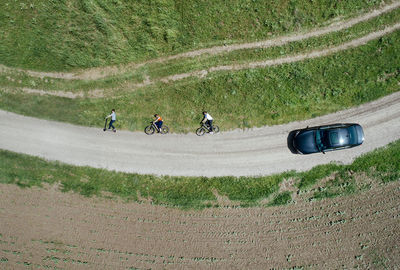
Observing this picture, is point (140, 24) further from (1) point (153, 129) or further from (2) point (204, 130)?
(2) point (204, 130)

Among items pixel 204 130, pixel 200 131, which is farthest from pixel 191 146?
pixel 204 130

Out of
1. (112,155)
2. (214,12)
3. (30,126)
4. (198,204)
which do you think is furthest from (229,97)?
(30,126)

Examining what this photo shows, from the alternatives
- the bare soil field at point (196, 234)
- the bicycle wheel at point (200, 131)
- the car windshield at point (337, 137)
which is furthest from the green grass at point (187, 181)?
the bicycle wheel at point (200, 131)

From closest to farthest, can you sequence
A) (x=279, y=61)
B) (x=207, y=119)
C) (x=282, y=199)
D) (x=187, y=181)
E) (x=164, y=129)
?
(x=207, y=119) < (x=282, y=199) < (x=279, y=61) < (x=187, y=181) < (x=164, y=129)

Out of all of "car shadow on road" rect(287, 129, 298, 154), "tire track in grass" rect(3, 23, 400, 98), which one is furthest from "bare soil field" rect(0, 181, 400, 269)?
"tire track in grass" rect(3, 23, 400, 98)

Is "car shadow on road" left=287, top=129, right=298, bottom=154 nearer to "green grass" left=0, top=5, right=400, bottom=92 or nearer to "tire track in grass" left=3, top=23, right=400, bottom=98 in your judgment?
"tire track in grass" left=3, top=23, right=400, bottom=98

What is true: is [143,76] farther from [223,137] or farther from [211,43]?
A: [223,137]
